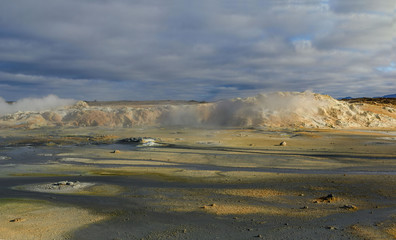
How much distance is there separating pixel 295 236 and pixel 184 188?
438 cm

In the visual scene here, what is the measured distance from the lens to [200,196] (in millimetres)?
9234

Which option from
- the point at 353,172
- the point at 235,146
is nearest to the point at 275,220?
the point at 353,172

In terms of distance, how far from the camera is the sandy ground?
6781 millimetres

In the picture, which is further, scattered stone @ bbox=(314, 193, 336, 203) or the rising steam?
the rising steam

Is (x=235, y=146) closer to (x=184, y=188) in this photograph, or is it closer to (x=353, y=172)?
(x=353, y=172)

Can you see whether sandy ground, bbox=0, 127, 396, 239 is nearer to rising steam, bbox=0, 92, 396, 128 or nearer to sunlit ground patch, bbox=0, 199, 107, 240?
sunlit ground patch, bbox=0, 199, 107, 240

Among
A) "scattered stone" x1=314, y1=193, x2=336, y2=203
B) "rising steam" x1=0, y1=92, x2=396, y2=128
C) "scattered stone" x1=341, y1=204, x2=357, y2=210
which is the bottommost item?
"scattered stone" x1=341, y1=204, x2=357, y2=210

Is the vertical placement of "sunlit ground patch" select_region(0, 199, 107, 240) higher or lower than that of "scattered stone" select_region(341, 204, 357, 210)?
higher

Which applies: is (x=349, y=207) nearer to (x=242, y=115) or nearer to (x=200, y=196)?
(x=200, y=196)

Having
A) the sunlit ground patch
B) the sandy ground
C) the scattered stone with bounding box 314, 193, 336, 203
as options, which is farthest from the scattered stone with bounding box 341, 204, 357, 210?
the sunlit ground patch

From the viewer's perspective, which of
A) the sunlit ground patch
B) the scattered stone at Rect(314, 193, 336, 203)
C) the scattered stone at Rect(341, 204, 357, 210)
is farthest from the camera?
the scattered stone at Rect(314, 193, 336, 203)

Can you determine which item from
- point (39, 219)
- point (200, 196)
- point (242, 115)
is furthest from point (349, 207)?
point (242, 115)

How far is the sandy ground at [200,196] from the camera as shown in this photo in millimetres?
6781

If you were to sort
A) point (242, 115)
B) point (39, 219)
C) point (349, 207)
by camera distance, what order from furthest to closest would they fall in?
point (242, 115)
point (349, 207)
point (39, 219)
